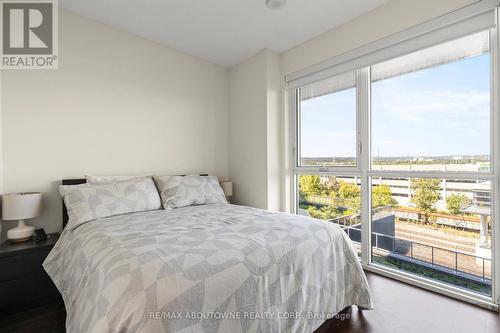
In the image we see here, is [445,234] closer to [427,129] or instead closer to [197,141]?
[427,129]

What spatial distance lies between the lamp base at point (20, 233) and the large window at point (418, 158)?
2.83 metres

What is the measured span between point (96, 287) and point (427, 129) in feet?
8.86

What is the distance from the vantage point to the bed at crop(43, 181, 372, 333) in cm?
95

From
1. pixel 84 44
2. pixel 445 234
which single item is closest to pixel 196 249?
pixel 445 234

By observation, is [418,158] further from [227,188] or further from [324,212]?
[227,188]

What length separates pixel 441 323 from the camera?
164cm

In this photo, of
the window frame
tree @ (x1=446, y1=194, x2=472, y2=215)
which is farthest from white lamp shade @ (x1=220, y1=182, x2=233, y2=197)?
tree @ (x1=446, y1=194, x2=472, y2=215)

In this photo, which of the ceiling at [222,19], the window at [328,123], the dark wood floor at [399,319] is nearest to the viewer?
the dark wood floor at [399,319]

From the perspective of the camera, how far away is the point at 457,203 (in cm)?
205

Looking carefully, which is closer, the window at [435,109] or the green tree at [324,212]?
the window at [435,109]

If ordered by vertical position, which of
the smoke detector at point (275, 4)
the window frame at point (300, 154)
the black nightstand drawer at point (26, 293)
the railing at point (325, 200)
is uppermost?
the smoke detector at point (275, 4)

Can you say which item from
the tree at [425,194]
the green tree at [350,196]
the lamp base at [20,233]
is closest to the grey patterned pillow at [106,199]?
the lamp base at [20,233]

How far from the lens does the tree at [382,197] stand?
96.2 inches

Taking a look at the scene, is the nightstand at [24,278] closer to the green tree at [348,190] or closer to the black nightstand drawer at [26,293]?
the black nightstand drawer at [26,293]
